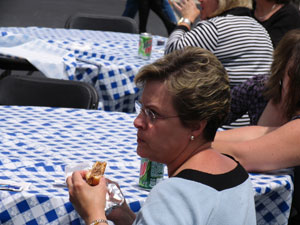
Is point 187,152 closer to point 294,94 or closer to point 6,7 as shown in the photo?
point 294,94

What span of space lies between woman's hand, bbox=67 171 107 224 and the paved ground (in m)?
8.35

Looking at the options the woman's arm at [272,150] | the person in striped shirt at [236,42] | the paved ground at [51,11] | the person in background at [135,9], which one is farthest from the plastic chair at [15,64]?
the paved ground at [51,11]

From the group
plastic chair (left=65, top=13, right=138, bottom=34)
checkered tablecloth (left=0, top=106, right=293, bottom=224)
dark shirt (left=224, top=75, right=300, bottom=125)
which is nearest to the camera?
checkered tablecloth (left=0, top=106, right=293, bottom=224)

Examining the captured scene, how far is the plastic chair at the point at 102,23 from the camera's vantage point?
5.87m

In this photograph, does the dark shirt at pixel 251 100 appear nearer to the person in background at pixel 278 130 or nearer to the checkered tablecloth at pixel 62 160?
the person in background at pixel 278 130

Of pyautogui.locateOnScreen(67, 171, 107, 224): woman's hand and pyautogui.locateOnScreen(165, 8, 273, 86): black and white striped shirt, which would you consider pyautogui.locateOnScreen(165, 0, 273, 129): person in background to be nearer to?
pyautogui.locateOnScreen(165, 8, 273, 86): black and white striped shirt

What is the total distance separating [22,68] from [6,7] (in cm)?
732

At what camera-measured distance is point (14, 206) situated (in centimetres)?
210

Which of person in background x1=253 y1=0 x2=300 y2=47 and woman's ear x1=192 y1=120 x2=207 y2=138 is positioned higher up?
woman's ear x1=192 y1=120 x2=207 y2=138

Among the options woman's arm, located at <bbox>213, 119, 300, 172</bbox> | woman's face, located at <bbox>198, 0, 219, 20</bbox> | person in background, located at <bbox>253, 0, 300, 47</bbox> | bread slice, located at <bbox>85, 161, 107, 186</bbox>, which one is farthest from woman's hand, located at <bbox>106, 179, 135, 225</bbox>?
person in background, located at <bbox>253, 0, 300, 47</bbox>

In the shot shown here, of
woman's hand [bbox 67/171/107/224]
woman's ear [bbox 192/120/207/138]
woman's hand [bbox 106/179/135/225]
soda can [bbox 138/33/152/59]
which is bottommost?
soda can [bbox 138/33/152/59]

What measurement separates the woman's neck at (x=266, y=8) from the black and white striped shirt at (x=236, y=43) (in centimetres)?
113

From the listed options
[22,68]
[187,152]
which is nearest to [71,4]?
[22,68]

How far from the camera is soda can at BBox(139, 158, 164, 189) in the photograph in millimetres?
2234
